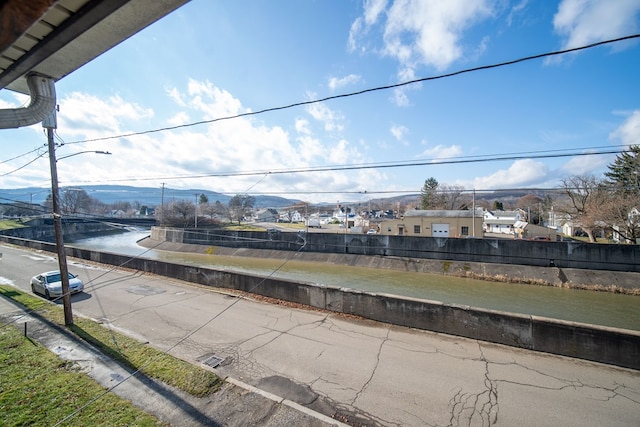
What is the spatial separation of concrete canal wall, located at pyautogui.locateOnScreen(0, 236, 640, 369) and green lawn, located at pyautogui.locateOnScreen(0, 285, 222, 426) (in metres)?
5.10

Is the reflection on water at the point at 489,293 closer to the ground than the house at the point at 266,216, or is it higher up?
closer to the ground

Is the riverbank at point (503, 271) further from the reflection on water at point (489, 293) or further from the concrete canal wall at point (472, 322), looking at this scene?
the concrete canal wall at point (472, 322)

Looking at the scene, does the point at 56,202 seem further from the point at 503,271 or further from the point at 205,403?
the point at 503,271

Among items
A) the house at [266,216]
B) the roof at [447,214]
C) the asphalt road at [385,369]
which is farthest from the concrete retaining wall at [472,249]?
the house at [266,216]

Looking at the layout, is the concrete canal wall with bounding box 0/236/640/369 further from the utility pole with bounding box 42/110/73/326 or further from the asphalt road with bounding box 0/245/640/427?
the utility pole with bounding box 42/110/73/326

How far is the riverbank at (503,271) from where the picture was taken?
18797mm

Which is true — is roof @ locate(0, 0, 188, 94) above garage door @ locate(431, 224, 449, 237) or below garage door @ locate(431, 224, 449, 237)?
above

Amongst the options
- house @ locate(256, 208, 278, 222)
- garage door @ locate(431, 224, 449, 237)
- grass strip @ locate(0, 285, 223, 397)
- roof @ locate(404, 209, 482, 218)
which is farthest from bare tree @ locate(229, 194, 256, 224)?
grass strip @ locate(0, 285, 223, 397)

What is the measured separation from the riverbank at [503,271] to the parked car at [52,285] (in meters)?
20.2

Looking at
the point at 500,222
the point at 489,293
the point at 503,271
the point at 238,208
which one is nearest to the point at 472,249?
the point at 503,271

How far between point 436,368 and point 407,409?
1662 millimetres

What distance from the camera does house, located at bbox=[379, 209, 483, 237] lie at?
35094 mm

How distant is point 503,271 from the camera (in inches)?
861

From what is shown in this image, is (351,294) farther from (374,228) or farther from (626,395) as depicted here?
(374,228)
